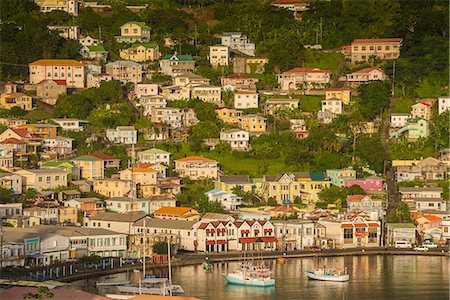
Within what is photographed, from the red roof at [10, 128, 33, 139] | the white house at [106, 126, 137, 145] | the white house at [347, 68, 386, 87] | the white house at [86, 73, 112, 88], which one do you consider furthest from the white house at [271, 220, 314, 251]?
the white house at [347, 68, 386, 87]

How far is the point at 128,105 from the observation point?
3541 centimetres

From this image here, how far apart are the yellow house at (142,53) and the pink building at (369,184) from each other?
9.65 metres

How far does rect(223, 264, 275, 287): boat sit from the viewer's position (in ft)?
80.0

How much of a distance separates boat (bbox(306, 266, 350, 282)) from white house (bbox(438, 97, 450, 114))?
1069 cm

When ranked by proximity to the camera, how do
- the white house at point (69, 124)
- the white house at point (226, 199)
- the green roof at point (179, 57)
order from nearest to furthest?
A: 1. the white house at point (226, 199)
2. the white house at point (69, 124)
3. the green roof at point (179, 57)

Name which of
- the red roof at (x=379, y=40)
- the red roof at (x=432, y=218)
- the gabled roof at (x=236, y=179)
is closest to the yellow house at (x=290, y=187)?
the gabled roof at (x=236, y=179)

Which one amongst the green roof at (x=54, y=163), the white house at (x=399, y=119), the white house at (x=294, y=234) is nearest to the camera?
the white house at (x=294, y=234)

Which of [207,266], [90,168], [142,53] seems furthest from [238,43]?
[207,266]

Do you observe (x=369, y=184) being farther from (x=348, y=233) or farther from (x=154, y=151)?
(x=154, y=151)

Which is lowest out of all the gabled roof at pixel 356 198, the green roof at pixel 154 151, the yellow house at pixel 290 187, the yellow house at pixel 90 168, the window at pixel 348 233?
the window at pixel 348 233

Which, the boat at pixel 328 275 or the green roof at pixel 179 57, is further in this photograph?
the green roof at pixel 179 57

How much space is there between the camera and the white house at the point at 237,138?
109ft

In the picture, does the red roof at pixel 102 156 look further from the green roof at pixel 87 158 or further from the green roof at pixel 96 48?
the green roof at pixel 96 48

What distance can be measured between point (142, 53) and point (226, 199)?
32.1 feet
